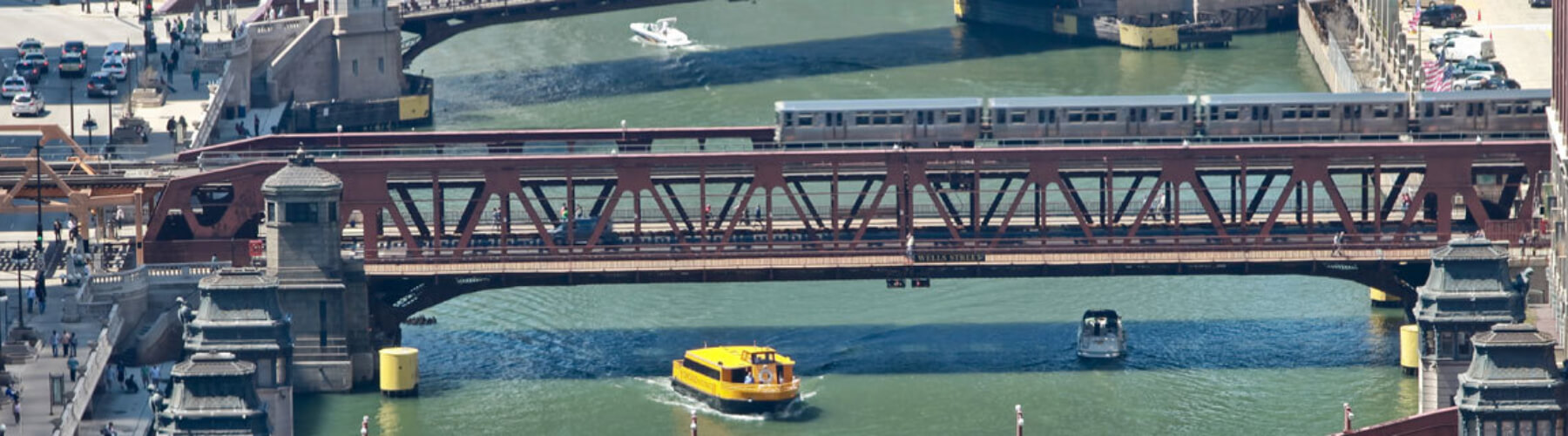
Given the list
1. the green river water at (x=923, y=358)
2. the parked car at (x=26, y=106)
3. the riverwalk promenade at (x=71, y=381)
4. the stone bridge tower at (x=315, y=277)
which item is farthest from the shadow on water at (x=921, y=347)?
the parked car at (x=26, y=106)

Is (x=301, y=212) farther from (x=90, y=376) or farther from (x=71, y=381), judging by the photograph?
(x=71, y=381)

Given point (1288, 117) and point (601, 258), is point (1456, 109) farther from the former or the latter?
point (601, 258)

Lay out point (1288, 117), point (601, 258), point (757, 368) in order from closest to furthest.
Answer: point (757, 368)
point (601, 258)
point (1288, 117)

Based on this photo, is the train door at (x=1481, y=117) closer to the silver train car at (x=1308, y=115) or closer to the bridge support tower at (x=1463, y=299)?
the silver train car at (x=1308, y=115)

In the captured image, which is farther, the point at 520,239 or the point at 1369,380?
the point at 520,239

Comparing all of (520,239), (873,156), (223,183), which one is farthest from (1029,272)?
(223,183)

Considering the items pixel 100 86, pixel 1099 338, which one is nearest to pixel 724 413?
pixel 1099 338
